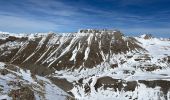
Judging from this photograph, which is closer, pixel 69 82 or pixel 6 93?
pixel 6 93

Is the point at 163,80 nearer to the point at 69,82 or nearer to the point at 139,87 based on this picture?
the point at 139,87

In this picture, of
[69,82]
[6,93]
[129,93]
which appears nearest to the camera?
[6,93]

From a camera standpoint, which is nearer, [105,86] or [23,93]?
[23,93]

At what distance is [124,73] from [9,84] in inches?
6359

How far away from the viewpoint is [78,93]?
493 ft

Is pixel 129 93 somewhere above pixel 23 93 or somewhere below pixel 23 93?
below

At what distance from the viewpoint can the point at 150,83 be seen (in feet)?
499

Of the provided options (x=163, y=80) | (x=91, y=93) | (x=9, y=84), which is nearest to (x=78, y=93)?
(x=91, y=93)

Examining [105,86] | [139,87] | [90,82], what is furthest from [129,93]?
[90,82]

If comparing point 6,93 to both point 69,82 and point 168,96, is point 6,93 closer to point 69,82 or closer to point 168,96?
point 168,96

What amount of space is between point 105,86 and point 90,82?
39.8ft

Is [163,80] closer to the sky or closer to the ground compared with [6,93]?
closer to the ground

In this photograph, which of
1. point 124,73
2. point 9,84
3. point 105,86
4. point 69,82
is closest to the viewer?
point 9,84

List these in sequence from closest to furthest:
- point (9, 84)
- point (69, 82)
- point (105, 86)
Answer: point (9, 84), point (105, 86), point (69, 82)
